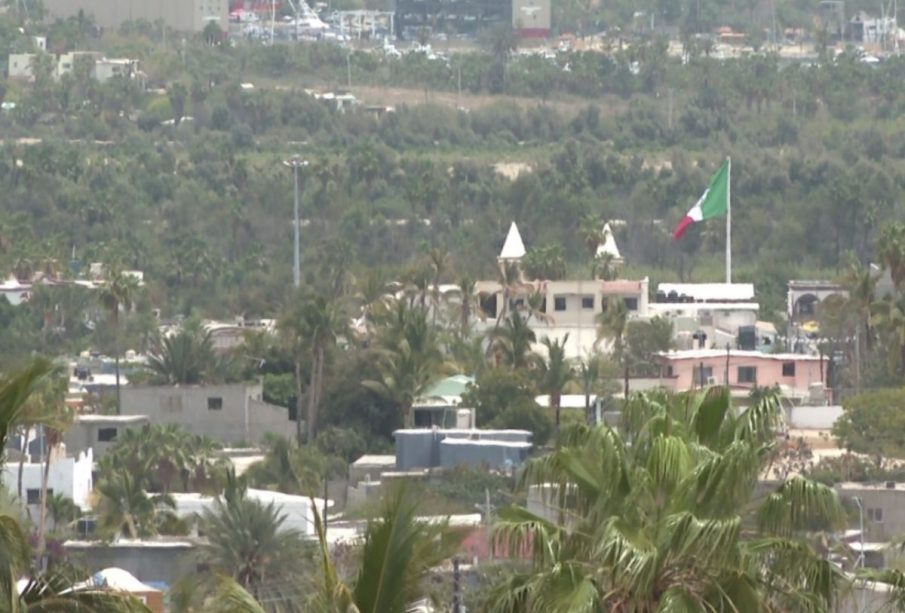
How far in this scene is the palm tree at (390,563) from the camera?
15.4 m

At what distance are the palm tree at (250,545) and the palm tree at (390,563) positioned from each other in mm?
22077

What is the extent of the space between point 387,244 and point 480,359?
121 feet

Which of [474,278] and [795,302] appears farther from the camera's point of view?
[795,302]

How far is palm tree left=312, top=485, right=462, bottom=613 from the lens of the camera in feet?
50.6

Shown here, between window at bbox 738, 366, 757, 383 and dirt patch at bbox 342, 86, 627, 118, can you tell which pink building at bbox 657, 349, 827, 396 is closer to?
window at bbox 738, 366, 757, 383

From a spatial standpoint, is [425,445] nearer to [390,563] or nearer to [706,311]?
[706,311]

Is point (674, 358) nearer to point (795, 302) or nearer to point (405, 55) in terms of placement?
point (795, 302)

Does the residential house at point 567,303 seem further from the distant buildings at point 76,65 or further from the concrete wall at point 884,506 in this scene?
the distant buildings at point 76,65

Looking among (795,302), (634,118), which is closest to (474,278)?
(795,302)

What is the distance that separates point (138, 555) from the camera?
46.0m

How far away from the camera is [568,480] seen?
17.5m

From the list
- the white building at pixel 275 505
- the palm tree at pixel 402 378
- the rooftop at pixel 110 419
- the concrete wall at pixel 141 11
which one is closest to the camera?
the white building at pixel 275 505

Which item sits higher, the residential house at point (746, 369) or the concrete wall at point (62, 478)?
the concrete wall at point (62, 478)

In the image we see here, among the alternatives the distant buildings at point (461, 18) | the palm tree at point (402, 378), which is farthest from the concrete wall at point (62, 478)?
the distant buildings at point (461, 18)
